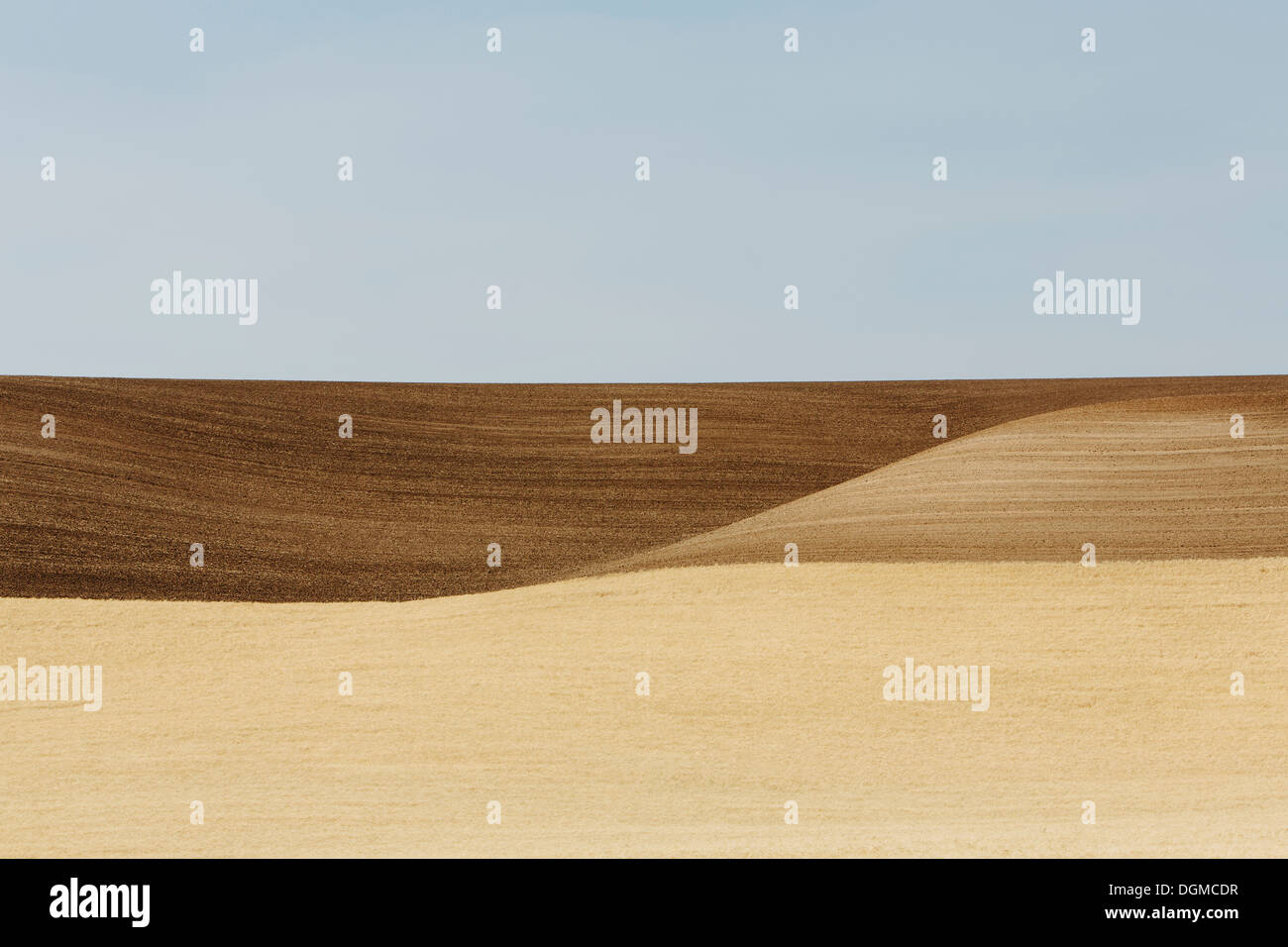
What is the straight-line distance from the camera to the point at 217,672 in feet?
37.4

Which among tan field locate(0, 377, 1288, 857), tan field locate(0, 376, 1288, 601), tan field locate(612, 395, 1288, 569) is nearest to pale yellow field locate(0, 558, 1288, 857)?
tan field locate(0, 377, 1288, 857)

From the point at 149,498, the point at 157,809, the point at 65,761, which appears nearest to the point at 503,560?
the point at 149,498

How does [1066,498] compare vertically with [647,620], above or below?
above

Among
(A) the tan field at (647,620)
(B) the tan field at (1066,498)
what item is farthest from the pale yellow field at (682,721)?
(B) the tan field at (1066,498)

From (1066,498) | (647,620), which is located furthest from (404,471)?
(1066,498)

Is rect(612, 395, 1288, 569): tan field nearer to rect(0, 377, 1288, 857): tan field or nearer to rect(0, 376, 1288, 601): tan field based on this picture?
rect(0, 377, 1288, 857): tan field

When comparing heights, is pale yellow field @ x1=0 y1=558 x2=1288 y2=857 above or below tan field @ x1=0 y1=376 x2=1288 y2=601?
below

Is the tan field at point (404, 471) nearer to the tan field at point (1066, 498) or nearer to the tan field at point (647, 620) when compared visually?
the tan field at point (647, 620)

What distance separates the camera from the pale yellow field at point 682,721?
A: 7184 mm

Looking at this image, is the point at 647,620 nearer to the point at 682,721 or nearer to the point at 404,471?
the point at 682,721

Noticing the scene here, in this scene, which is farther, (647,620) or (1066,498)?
(1066,498)

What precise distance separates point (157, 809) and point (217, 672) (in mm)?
3871

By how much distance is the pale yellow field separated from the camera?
718 centimetres

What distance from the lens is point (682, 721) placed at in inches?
376
